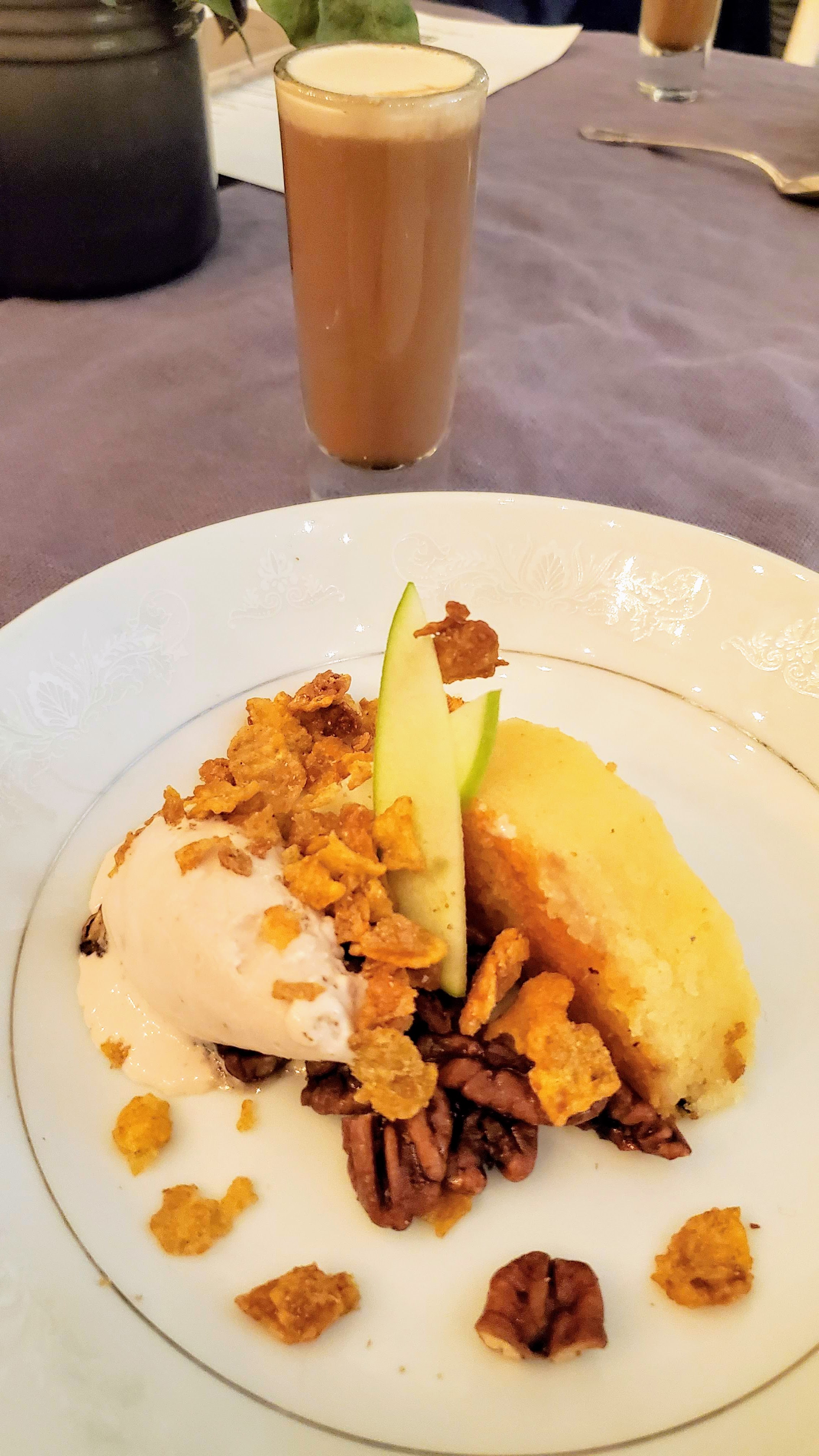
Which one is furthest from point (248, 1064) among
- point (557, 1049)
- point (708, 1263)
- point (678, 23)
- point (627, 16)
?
point (627, 16)

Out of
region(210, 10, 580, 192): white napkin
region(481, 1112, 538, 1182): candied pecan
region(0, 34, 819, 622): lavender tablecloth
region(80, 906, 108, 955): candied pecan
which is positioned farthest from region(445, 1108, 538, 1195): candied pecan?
region(210, 10, 580, 192): white napkin

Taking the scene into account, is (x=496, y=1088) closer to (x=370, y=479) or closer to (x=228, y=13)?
(x=370, y=479)

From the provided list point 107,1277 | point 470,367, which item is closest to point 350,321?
point 470,367

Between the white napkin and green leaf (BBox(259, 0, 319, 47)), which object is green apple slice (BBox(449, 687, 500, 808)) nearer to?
green leaf (BBox(259, 0, 319, 47))

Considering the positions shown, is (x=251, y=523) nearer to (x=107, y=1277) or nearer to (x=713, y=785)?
(x=713, y=785)

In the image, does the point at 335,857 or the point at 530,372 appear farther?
the point at 530,372

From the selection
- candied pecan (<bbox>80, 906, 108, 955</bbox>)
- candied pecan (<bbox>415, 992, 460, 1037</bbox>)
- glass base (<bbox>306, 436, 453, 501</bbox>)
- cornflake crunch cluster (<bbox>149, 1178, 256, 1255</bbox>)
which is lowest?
cornflake crunch cluster (<bbox>149, 1178, 256, 1255</bbox>)
